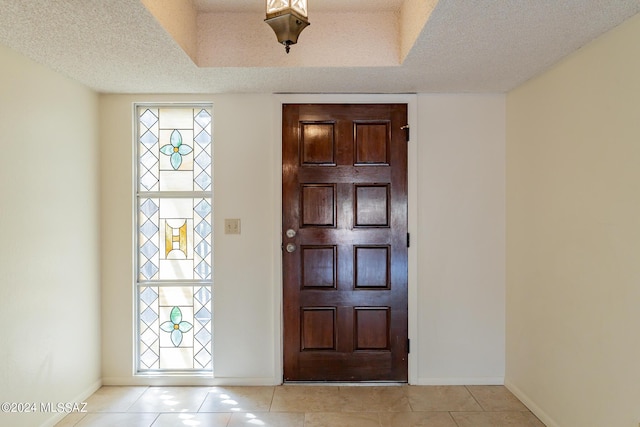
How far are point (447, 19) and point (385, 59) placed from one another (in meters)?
0.65

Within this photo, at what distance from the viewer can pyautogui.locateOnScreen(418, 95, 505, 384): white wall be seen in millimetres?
3035

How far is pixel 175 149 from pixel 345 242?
1440 mm

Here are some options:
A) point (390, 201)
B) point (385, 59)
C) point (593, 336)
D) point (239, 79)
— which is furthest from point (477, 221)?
point (239, 79)

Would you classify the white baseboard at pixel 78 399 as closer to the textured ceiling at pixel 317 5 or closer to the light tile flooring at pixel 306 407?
the light tile flooring at pixel 306 407

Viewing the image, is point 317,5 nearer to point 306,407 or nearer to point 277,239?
point 277,239

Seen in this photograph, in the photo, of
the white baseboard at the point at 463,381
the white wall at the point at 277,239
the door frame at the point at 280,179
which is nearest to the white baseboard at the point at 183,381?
the white wall at the point at 277,239

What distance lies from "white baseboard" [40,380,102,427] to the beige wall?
294cm

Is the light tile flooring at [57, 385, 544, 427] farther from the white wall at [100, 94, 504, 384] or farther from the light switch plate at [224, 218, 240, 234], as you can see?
the light switch plate at [224, 218, 240, 234]

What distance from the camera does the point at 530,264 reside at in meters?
2.69

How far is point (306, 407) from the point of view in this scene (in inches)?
107

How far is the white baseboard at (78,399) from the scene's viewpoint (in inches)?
96.4

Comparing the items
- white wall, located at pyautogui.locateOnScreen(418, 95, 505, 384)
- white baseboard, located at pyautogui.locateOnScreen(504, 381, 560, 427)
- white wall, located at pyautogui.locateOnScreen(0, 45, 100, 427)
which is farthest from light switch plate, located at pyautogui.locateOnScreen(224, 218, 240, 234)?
white baseboard, located at pyautogui.locateOnScreen(504, 381, 560, 427)

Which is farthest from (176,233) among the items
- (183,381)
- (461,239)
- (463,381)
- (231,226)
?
(463,381)

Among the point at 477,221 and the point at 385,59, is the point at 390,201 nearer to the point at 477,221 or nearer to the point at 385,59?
the point at 477,221
